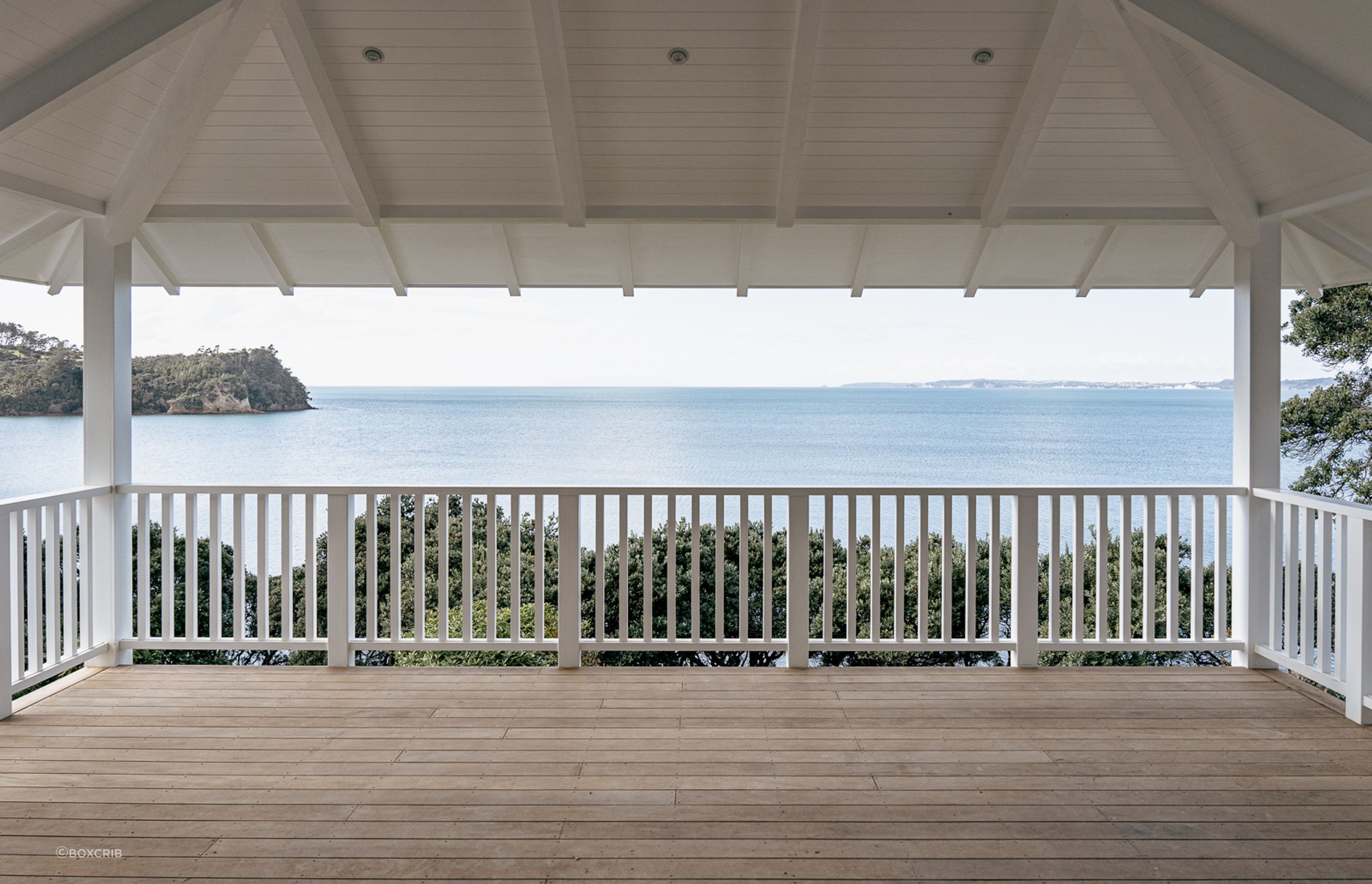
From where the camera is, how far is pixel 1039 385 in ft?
104

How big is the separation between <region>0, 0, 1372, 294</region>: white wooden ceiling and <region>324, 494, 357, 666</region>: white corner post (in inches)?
56.8

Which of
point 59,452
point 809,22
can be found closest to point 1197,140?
point 809,22

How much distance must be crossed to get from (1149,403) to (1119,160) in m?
30.3

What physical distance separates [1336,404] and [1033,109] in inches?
354

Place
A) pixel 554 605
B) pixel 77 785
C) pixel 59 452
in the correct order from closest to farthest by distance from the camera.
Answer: pixel 77 785
pixel 554 605
pixel 59 452

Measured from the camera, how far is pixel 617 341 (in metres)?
32.6

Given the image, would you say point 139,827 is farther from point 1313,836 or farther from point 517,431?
point 517,431

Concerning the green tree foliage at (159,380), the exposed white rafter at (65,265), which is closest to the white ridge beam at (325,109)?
the exposed white rafter at (65,265)

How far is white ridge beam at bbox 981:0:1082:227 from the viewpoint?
3.28 meters

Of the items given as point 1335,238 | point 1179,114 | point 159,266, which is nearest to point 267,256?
point 159,266

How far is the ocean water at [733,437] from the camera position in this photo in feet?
96.0

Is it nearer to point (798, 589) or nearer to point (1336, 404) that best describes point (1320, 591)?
point (798, 589)

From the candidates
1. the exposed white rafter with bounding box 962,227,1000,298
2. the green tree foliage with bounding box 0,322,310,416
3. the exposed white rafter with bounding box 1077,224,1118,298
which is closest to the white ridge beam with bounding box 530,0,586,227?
the exposed white rafter with bounding box 962,227,1000,298

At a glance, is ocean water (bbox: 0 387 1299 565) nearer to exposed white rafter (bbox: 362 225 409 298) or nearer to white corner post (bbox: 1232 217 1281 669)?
exposed white rafter (bbox: 362 225 409 298)
